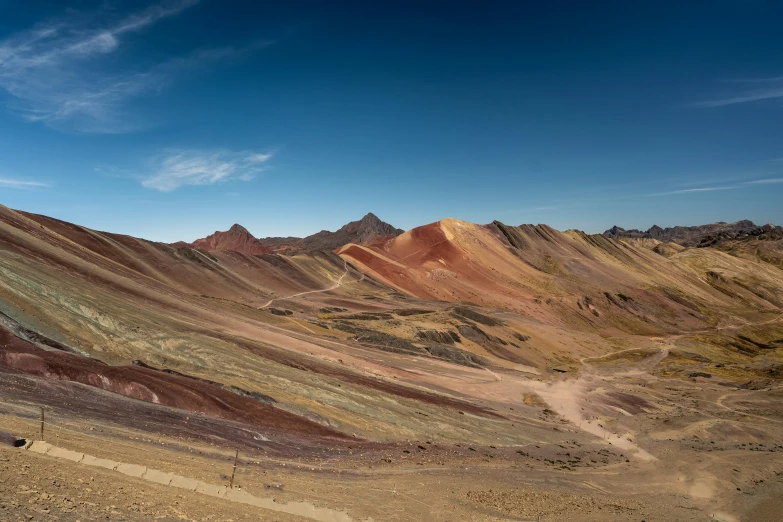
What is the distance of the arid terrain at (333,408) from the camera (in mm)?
16953

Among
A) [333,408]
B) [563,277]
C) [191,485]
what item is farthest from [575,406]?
[563,277]

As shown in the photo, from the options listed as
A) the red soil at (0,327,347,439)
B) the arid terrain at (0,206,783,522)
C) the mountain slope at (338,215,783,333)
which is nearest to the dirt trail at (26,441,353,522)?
the arid terrain at (0,206,783,522)

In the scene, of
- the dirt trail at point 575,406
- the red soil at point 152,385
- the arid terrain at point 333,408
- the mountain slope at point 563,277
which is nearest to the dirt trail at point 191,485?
the arid terrain at point 333,408

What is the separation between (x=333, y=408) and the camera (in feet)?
110

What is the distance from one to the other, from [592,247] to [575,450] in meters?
161

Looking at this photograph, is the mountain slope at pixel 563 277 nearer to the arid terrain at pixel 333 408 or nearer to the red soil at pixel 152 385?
the arid terrain at pixel 333 408

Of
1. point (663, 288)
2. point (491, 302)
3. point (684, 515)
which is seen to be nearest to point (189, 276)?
point (491, 302)

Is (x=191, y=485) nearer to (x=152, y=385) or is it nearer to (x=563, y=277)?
(x=152, y=385)

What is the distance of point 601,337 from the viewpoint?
107750 millimetres

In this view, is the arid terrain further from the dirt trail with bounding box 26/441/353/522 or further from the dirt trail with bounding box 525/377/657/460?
the dirt trail with bounding box 525/377/657/460

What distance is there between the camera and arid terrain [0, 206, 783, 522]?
667 inches

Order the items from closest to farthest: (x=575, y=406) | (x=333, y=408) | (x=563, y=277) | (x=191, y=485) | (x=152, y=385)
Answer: (x=191, y=485) < (x=152, y=385) < (x=333, y=408) < (x=575, y=406) < (x=563, y=277)

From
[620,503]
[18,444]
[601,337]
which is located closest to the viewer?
[18,444]

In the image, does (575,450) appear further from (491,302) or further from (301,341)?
(491,302)
